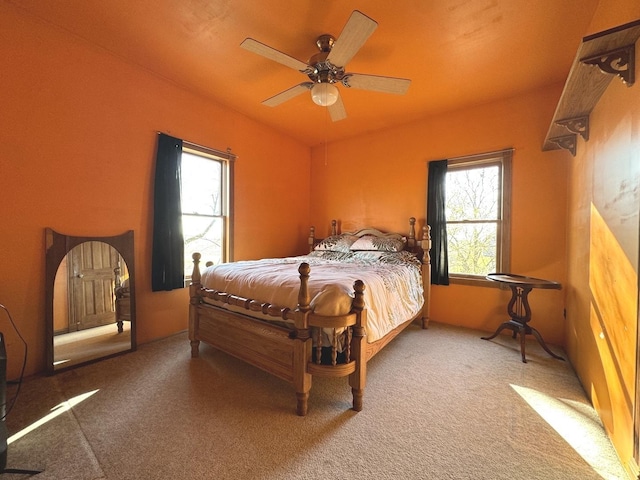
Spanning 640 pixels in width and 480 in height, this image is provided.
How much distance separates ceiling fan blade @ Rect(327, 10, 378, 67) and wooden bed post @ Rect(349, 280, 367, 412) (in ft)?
5.16

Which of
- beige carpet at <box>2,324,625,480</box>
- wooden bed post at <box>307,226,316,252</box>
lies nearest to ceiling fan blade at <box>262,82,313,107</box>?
wooden bed post at <box>307,226,316,252</box>

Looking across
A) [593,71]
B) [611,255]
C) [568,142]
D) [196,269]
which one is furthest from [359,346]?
[568,142]

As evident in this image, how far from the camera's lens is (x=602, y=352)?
1.63 metres

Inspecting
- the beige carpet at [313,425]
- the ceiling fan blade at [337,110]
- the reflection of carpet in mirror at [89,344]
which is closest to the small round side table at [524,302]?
the beige carpet at [313,425]

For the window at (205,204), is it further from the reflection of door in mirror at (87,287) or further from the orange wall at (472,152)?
the orange wall at (472,152)

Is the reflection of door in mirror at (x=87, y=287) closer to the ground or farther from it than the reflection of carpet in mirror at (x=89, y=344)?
farther from it

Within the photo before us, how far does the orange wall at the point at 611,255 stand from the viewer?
4.19 feet

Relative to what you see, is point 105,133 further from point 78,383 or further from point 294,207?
point 294,207

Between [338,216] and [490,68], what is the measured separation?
2708 millimetres

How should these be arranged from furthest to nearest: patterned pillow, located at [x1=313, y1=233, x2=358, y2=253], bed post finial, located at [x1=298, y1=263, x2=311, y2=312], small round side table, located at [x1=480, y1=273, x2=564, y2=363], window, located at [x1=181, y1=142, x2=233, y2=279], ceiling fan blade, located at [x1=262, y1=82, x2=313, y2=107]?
patterned pillow, located at [x1=313, y1=233, x2=358, y2=253], window, located at [x1=181, y1=142, x2=233, y2=279], small round side table, located at [x1=480, y1=273, x2=564, y2=363], ceiling fan blade, located at [x1=262, y1=82, x2=313, y2=107], bed post finial, located at [x1=298, y1=263, x2=311, y2=312]

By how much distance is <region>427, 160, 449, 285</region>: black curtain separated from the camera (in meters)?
3.44

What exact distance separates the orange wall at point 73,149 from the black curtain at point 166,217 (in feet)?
0.29

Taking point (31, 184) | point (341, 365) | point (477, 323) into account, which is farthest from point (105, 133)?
point (477, 323)

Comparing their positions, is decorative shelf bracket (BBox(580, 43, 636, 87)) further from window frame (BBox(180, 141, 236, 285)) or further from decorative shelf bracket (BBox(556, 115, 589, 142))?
window frame (BBox(180, 141, 236, 285))
